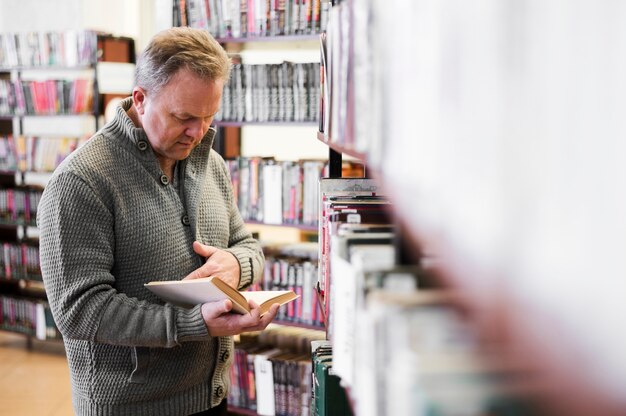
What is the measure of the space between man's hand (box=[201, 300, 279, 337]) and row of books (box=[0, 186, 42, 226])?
390 centimetres

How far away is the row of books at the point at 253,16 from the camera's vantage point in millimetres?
3760

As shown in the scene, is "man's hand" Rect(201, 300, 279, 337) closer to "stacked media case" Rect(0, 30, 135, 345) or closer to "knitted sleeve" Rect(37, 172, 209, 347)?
"knitted sleeve" Rect(37, 172, 209, 347)

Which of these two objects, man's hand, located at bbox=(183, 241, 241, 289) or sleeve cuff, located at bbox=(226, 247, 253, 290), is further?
sleeve cuff, located at bbox=(226, 247, 253, 290)

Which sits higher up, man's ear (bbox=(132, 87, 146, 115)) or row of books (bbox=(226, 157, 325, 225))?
man's ear (bbox=(132, 87, 146, 115))

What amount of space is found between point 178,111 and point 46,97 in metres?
3.95

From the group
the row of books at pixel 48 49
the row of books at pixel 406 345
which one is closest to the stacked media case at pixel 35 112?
the row of books at pixel 48 49

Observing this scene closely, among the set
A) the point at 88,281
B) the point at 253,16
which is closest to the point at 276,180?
the point at 253,16

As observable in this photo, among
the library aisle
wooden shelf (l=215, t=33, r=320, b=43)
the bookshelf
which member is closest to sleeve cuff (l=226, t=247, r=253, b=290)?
the bookshelf

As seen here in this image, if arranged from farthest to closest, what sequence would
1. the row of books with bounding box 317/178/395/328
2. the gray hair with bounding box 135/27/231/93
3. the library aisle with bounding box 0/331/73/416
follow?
the library aisle with bounding box 0/331/73/416, the gray hair with bounding box 135/27/231/93, the row of books with bounding box 317/178/395/328

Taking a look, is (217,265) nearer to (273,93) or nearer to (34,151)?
(273,93)

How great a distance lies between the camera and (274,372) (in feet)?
12.4

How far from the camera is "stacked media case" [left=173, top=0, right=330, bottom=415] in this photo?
378 cm

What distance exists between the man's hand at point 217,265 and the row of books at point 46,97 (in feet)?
11.6

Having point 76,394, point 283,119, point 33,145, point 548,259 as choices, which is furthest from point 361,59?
point 33,145
